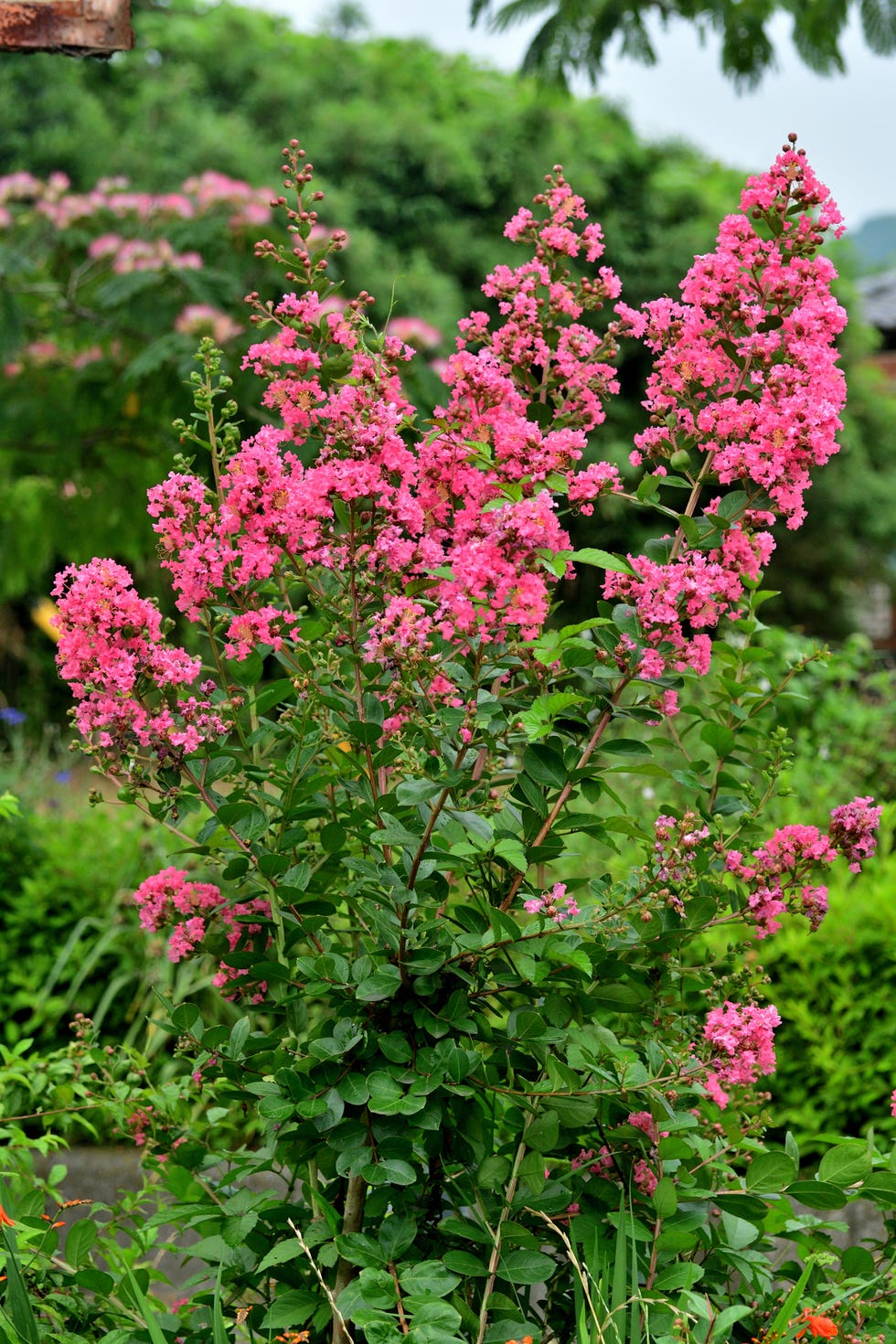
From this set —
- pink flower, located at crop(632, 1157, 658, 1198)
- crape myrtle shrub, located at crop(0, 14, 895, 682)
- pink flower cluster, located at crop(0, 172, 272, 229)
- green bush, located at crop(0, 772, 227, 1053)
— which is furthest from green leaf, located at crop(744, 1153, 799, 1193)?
crape myrtle shrub, located at crop(0, 14, 895, 682)

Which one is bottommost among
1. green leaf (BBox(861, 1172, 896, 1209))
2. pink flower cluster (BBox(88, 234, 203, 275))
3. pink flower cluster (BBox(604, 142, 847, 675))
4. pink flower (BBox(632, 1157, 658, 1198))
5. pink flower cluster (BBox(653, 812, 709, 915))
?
pink flower (BBox(632, 1157, 658, 1198))

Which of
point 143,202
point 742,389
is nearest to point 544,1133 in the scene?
point 742,389

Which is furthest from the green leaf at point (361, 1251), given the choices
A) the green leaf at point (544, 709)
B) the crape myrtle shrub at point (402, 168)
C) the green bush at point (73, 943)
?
the crape myrtle shrub at point (402, 168)

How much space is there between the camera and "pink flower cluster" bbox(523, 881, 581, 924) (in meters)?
1.61

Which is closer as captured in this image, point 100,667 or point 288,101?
point 100,667

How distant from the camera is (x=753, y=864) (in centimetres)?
189

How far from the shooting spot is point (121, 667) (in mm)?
1664

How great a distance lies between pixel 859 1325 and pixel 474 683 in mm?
1035

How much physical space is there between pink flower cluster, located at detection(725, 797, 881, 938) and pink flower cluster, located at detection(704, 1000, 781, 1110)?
114 mm

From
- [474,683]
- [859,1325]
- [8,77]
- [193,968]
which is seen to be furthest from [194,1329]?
[8,77]

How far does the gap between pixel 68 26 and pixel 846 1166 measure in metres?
1.97

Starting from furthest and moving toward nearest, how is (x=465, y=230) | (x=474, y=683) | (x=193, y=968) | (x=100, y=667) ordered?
(x=465, y=230) < (x=193, y=968) < (x=100, y=667) < (x=474, y=683)

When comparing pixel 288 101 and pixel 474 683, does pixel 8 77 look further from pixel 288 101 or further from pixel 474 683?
pixel 474 683

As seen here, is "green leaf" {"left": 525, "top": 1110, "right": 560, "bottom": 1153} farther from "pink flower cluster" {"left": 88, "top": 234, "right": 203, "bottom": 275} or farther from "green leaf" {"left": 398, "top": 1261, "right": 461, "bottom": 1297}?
"pink flower cluster" {"left": 88, "top": 234, "right": 203, "bottom": 275}
